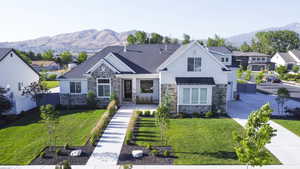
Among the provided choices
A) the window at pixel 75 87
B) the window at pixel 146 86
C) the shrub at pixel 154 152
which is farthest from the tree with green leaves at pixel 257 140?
the window at pixel 75 87

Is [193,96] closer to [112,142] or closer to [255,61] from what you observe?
[112,142]

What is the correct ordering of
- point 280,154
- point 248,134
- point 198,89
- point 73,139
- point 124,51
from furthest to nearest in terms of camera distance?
1. point 124,51
2. point 198,89
3. point 73,139
4. point 280,154
5. point 248,134

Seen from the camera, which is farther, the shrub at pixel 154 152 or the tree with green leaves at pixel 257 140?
the shrub at pixel 154 152

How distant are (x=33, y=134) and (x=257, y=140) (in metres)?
13.5

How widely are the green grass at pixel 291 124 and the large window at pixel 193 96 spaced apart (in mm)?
5981

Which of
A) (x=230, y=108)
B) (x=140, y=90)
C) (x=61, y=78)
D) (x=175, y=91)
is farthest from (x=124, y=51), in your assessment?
(x=230, y=108)

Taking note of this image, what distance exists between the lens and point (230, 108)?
20.4 meters

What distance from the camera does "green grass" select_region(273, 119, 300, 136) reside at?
14266 millimetres

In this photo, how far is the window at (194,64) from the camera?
18.3 m

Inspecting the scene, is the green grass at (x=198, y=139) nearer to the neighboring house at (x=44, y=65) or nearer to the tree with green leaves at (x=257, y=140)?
the tree with green leaves at (x=257, y=140)

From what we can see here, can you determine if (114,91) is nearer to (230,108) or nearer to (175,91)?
(175,91)

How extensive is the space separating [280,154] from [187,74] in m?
9.76

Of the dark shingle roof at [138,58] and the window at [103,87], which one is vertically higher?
the dark shingle roof at [138,58]

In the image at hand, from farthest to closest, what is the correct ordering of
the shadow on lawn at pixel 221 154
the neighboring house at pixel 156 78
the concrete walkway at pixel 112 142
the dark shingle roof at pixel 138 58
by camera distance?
the dark shingle roof at pixel 138 58, the neighboring house at pixel 156 78, the shadow on lawn at pixel 221 154, the concrete walkway at pixel 112 142
